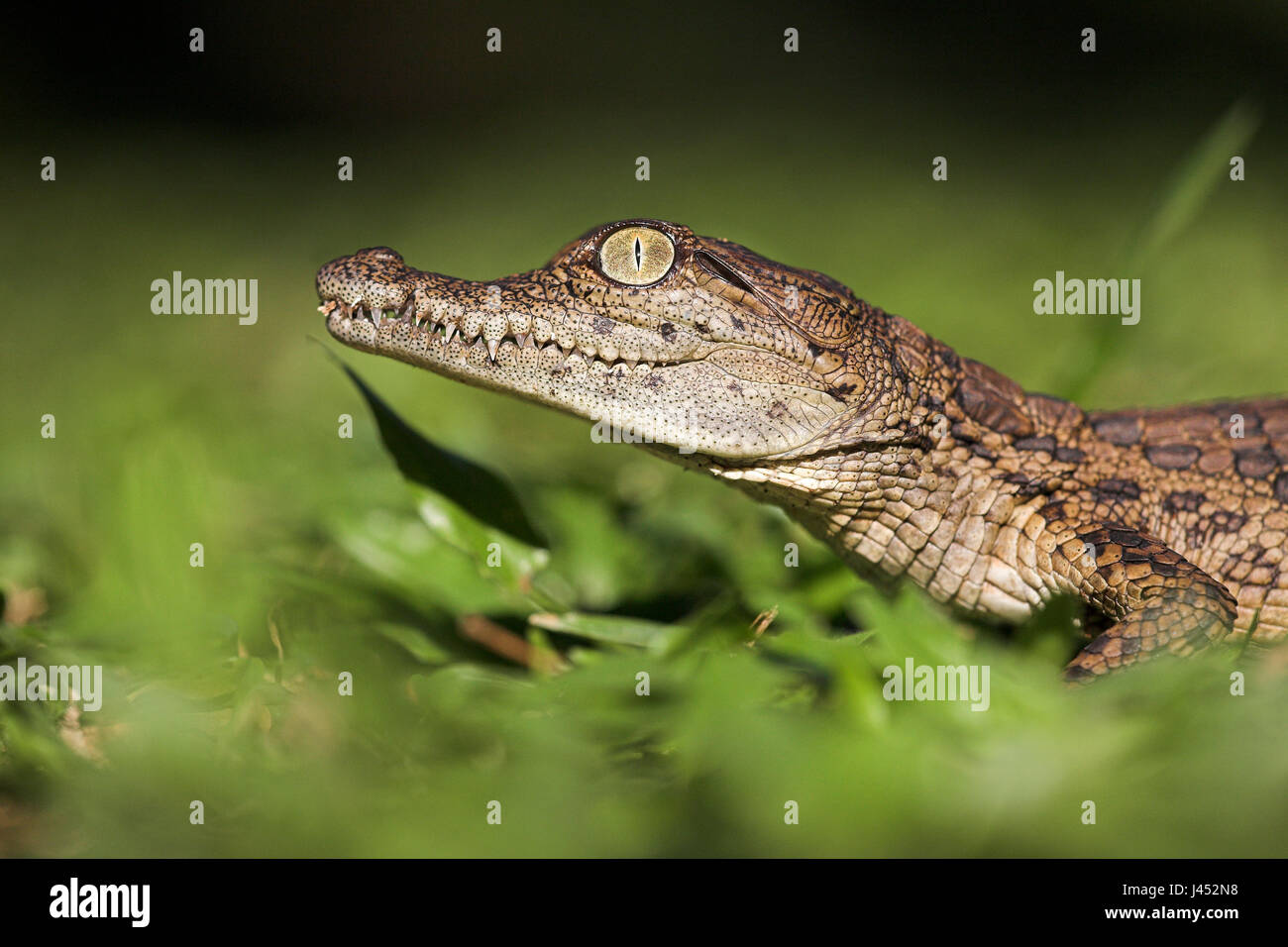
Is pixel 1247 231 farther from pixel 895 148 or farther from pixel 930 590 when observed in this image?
pixel 930 590

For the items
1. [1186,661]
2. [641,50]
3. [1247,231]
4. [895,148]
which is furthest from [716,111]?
[1186,661]

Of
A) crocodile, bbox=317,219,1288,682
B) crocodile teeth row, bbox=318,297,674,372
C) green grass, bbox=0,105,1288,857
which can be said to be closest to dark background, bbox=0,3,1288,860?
green grass, bbox=0,105,1288,857

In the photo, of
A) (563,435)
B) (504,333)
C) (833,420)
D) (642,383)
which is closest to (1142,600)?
(833,420)

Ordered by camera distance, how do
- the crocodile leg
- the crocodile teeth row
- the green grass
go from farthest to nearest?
1. the crocodile teeth row
2. the crocodile leg
3. the green grass

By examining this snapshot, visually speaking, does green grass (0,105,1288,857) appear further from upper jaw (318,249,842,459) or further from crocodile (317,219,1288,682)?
upper jaw (318,249,842,459)

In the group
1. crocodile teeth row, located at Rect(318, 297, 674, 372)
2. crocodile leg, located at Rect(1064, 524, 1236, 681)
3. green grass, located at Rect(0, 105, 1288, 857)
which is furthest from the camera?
crocodile teeth row, located at Rect(318, 297, 674, 372)

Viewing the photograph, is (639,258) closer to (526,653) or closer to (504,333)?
(504,333)
